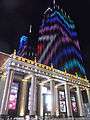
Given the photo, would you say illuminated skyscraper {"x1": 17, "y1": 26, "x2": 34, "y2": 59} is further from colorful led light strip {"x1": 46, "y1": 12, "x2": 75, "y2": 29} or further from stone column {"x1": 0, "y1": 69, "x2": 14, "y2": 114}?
stone column {"x1": 0, "y1": 69, "x2": 14, "y2": 114}

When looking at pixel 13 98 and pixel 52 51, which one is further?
pixel 52 51

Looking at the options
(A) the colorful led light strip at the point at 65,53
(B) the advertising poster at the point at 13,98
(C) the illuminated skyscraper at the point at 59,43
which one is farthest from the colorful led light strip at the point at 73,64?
(B) the advertising poster at the point at 13,98

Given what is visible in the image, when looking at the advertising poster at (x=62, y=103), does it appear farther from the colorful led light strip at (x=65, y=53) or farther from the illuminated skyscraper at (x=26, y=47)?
the illuminated skyscraper at (x=26, y=47)

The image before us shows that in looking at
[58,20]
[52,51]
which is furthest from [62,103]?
[58,20]

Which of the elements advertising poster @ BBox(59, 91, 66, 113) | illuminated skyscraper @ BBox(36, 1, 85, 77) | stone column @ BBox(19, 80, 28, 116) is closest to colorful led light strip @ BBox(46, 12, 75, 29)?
illuminated skyscraper @ BBox(36, 1, 85, 77)

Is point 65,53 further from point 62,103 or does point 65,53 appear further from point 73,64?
point 62,103

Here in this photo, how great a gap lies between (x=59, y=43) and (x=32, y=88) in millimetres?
41254

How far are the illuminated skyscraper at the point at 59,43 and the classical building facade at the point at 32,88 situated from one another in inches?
867

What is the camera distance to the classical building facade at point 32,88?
24825 millimetres

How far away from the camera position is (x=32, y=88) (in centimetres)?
2673

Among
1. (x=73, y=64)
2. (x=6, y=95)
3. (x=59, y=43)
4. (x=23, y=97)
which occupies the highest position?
(x=59, y=43)

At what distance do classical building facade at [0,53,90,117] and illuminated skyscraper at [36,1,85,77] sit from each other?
22.0m

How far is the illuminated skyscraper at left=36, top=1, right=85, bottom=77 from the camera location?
5862 cm

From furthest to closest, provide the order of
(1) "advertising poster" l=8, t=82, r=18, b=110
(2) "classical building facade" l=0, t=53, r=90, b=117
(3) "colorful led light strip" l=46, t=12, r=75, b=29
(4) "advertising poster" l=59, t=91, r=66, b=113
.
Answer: (3) "colorful led light strip" l=46, t=12, r=75, b=29 → (4) "advertising poster" l=59, t=91, r=66, b=113 → (1) "advertising poster" l=8, t=82, r=18, b=110 → (2) "classical building facade" l=0, t=53, r=90, b=117
